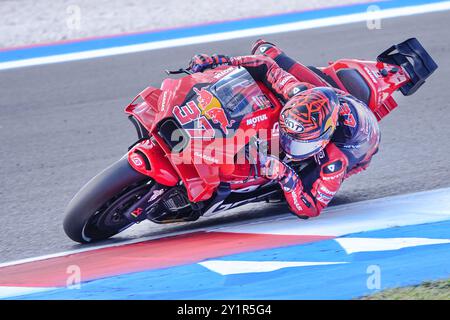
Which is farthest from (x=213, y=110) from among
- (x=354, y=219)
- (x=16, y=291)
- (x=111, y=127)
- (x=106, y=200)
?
(x=111, y=127)

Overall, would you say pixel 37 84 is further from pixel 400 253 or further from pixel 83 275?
pixel 400 253

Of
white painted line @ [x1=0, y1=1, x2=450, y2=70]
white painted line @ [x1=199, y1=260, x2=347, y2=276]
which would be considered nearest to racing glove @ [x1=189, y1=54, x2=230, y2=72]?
white painted line @ [x1=199, y1=260, x2=347, y2=276]

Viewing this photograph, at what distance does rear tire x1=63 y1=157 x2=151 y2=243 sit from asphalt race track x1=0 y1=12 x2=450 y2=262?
0.29m

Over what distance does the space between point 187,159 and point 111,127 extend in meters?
3.19

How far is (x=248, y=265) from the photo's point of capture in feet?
17.7

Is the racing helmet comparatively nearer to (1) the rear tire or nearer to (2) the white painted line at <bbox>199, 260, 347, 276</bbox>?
(2) the white painted line at <bbox>199, 260, 347, 276</bbox>

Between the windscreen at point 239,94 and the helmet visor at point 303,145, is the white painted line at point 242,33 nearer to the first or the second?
the windscreen at point 239,94

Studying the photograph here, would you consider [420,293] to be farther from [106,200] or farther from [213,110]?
[106,200]

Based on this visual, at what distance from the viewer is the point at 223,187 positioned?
18.9 feet

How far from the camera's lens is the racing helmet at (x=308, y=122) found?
18.4ft

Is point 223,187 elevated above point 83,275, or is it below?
above

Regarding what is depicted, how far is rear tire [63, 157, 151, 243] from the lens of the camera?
5.65 m
